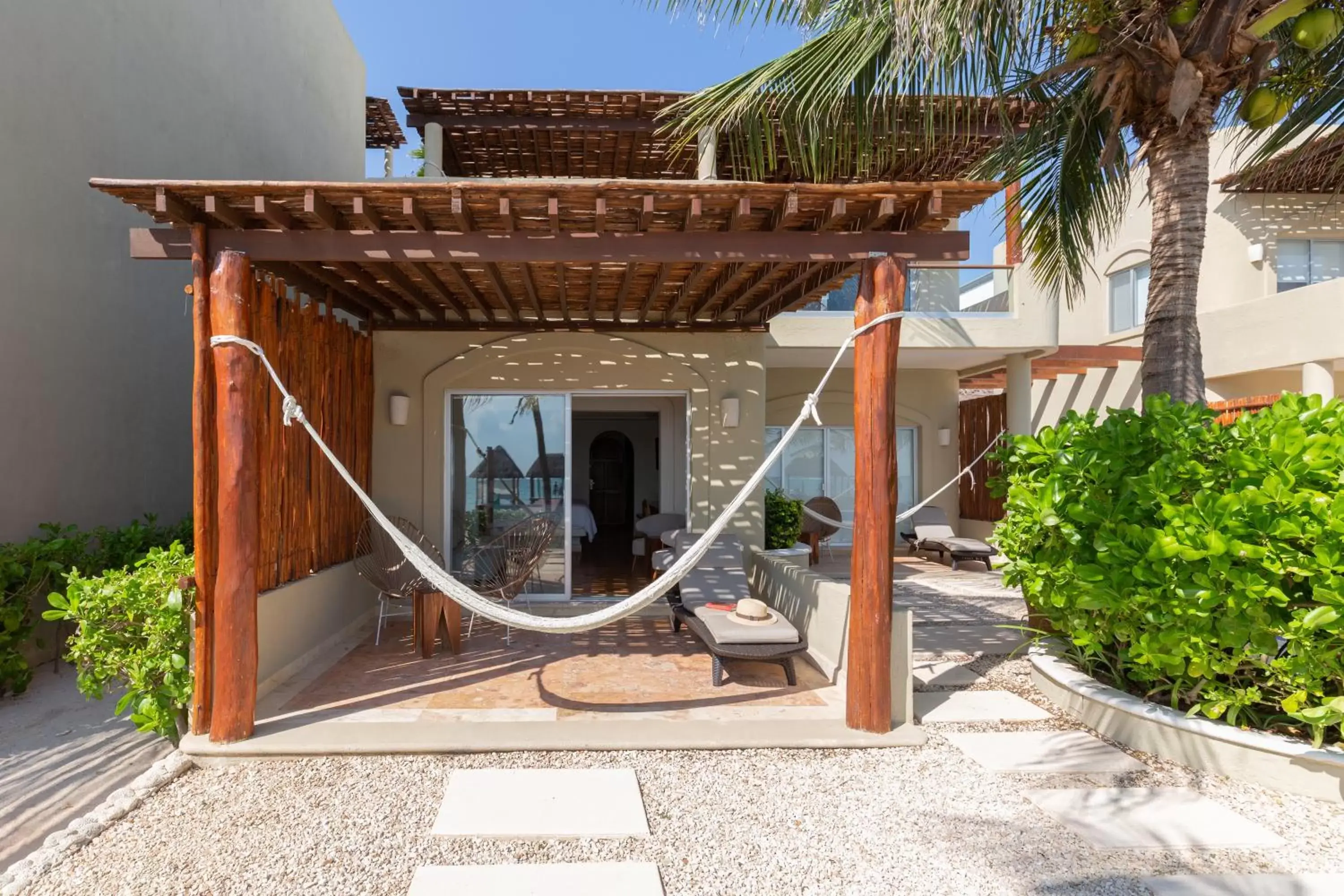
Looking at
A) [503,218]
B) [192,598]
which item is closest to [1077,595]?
[503,218]

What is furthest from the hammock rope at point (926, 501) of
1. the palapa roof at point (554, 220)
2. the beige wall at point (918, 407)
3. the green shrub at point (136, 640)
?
the green shrub at point (136, 640)

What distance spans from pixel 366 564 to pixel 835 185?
4151mm

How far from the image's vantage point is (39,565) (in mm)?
4566

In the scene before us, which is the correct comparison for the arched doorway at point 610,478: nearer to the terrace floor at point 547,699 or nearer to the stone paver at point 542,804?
the terrace floor at point 547,699

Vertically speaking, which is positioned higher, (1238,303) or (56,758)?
(1238,303)

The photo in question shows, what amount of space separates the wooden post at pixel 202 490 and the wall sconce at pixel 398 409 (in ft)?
9.37

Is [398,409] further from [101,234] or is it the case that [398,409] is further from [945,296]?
[945,296]

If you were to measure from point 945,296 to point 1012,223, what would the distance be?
3.63 m

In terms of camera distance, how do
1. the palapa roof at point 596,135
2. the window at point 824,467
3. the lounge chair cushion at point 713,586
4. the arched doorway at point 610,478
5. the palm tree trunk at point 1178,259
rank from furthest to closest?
1. the arched doorway at point 610,478
2. the window at point 824,467
3. the palapa roof at point 596,135
4. the lounge chair cushion at point 713,586
5. the palm tree trunk at point 1178,259

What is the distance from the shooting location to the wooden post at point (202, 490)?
371 centimetres

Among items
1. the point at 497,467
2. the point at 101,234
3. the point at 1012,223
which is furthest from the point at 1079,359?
the point at 101,234

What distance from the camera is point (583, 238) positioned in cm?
401

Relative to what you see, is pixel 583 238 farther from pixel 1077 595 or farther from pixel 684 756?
pixel 1077 595

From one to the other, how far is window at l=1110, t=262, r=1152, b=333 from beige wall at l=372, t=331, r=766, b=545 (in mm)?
8465
